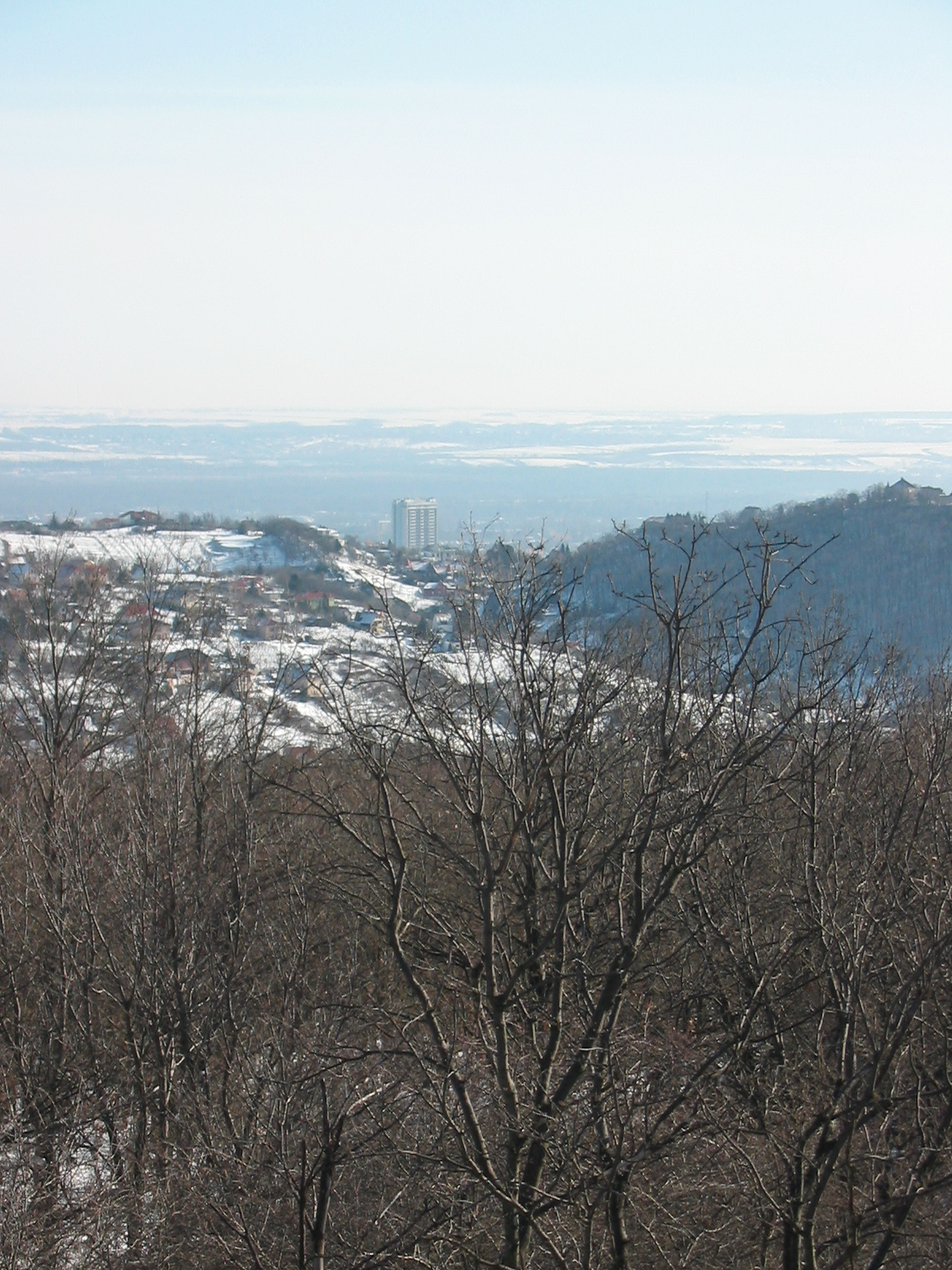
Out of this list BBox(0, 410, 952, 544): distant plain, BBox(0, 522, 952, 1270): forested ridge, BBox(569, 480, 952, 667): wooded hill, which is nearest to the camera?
BBox(0, 522, 952, 1270): forested ridge

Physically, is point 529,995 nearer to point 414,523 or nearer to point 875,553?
point 875,553

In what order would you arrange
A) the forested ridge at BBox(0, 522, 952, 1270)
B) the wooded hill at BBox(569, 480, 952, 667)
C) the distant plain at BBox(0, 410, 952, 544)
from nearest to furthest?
the forested ridge at BBox(0, 522, 952, 1270) → the wooded hill at BBox(569, 480, 952, 667) → the distant plain at BBox(0, 410, 952, 544)

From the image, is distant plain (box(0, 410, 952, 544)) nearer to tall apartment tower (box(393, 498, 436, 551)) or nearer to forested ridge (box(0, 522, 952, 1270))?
tall apartment tower (box(393, 498, 436, 551))

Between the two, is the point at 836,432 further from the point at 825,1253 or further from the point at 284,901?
the point at 825,1253

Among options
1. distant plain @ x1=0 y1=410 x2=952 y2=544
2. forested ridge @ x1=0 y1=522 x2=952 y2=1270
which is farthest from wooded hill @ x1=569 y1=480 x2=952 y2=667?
forested ridge @ x1=0 y1=522 x2=952 y2=1270

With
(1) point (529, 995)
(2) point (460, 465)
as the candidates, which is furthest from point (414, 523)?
(1) point (529, 995)

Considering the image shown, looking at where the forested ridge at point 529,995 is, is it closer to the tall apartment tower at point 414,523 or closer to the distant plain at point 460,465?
the distant plain at point 460,465
